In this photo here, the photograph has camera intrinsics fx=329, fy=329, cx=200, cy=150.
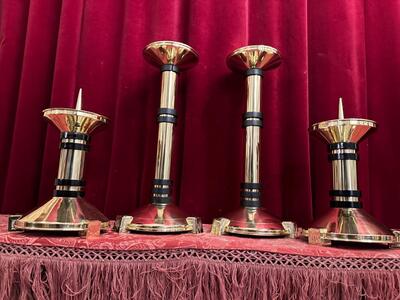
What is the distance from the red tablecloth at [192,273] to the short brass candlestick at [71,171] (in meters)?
0.10

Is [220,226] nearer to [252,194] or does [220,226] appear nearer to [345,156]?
[252,194]

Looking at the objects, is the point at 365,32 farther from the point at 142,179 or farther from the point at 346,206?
the point at 142,179

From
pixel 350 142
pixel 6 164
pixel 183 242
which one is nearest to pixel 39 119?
pixel 6 164

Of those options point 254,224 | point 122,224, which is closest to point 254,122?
point 254,224

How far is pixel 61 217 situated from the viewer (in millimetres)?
607

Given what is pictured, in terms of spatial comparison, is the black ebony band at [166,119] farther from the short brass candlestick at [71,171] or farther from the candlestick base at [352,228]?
the candlestick base at [352,228]

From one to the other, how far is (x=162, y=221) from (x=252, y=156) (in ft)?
0.83

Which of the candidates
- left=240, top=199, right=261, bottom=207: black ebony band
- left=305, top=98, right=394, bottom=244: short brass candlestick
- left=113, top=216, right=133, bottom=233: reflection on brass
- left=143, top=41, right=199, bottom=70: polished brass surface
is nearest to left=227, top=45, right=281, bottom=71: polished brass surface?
left=143, top=41, right=199, bottom=70: polished brass surface

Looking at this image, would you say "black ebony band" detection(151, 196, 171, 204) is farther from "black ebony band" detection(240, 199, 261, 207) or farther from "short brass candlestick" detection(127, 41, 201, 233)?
"black ebony band" detection(240, 199, 261, 207)

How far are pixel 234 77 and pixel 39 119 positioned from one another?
22.7 inches

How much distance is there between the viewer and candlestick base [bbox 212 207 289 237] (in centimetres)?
65

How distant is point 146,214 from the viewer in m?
0.68

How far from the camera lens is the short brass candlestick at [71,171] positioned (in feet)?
2.05

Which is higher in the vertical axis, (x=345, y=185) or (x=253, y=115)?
(x=253, y=115)
